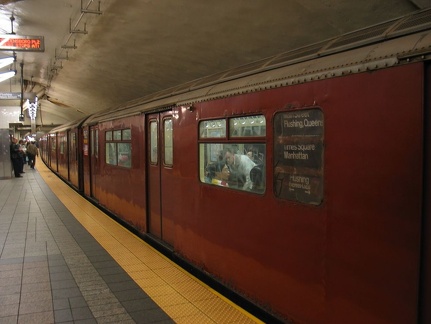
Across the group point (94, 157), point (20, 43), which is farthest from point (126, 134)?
point (94, 157)

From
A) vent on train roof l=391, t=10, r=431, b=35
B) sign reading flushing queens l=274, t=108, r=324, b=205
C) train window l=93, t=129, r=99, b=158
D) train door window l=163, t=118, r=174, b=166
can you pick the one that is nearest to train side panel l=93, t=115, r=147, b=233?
train window l=93, t=129, r=99, b=158

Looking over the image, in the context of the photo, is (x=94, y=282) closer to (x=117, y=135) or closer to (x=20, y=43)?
(x=117, y=135)

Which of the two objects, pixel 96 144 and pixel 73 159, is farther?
pixel 73 159

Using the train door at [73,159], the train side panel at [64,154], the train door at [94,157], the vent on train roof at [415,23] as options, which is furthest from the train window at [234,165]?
the train side panel at [64,154]

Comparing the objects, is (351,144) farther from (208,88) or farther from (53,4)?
(53,4)

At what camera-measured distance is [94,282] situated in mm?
4516

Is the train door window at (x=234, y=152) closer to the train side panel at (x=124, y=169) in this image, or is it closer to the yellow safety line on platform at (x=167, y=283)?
the yellow safety line on platform at (x=167, y=283)

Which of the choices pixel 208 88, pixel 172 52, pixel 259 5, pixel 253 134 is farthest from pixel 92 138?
pixel 253 134

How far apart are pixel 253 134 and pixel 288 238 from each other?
95 cm

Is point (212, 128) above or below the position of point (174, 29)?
below

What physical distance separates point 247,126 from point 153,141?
9.52 feet

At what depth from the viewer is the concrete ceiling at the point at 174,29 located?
5725mm

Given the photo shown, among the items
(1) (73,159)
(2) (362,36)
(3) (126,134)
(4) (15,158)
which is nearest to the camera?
(2) (362,36)

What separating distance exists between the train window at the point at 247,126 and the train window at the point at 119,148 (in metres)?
3.70
